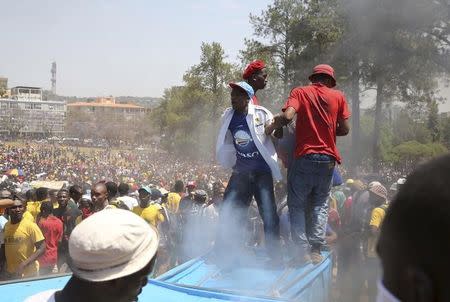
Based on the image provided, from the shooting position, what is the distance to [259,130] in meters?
3.75

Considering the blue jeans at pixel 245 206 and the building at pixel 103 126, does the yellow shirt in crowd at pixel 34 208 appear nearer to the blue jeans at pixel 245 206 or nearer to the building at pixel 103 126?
the blue jeans at pixel 245 206

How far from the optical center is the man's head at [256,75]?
3967 mm

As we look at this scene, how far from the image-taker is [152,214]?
20.8 feet

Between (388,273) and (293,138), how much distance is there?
3165 millimetres

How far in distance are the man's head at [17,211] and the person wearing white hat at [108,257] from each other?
417 centimetres

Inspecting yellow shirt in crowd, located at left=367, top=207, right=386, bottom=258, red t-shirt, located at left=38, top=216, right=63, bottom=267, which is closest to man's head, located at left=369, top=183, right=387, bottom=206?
yellow shirt in crowd, located at left=367, top=207, right=386, bottom=258

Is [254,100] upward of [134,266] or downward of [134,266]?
upward

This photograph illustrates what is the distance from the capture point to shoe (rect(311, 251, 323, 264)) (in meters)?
3.76

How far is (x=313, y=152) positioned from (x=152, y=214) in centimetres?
319

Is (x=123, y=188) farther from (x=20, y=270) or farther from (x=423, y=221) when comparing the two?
(x=423, y=221)

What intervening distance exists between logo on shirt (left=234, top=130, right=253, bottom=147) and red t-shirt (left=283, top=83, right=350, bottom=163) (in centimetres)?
37

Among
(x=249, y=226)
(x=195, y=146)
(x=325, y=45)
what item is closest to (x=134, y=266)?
(x=249, y=226)

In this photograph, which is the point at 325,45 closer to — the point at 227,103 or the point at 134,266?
the point at 227,103

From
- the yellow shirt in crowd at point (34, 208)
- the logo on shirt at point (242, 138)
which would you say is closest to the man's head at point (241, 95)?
→ the logo on shirt at point (242, 138)
